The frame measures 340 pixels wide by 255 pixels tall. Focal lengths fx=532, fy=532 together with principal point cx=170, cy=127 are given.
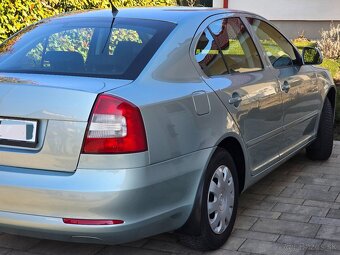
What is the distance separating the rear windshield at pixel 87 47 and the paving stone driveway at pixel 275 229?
4.00ft

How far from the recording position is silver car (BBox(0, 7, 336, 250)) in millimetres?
2773

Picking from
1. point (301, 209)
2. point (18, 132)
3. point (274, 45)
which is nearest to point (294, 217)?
point (301, 209)

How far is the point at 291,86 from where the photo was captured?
4625 mm

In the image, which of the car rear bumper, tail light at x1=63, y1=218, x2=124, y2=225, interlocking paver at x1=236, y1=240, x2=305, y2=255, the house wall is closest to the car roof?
the car rear bumper

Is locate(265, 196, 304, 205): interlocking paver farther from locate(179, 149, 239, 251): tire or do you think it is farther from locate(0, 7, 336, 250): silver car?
locate(179, 149, 239, 251): tire

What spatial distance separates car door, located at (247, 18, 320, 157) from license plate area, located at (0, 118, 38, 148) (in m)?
2.29

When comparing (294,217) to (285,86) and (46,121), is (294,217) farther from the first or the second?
(46,121)

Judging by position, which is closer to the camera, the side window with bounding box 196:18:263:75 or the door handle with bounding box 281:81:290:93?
the side window with bounding box 196:18:263:75

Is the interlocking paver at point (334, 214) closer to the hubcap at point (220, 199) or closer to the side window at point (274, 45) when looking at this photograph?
the hubcap at point (220, 199)

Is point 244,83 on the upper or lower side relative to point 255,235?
upper

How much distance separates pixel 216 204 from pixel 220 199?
2.9 inches

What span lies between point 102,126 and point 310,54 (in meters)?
3.45

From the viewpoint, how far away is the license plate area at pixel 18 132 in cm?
284

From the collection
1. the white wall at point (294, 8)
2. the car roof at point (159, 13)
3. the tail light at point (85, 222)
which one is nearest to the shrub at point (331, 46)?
the white wall at point (294, 8)
